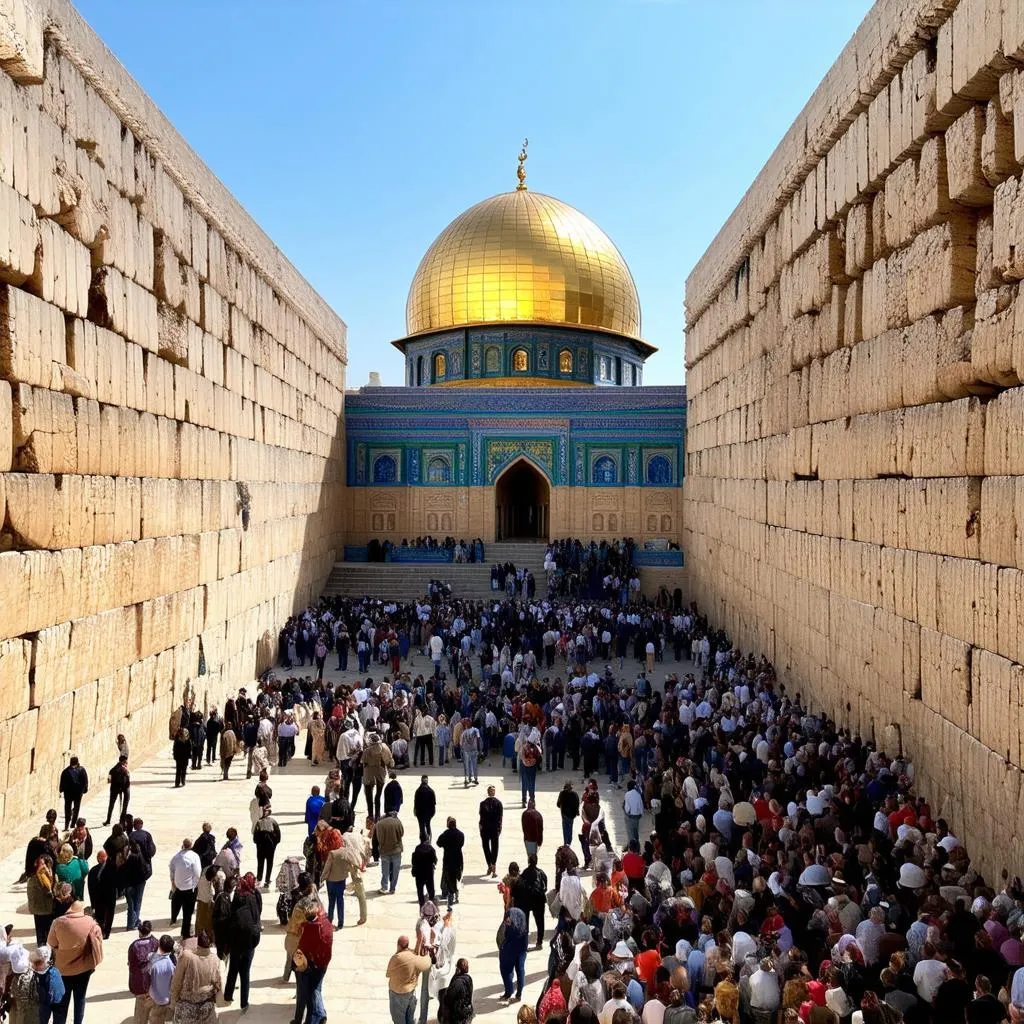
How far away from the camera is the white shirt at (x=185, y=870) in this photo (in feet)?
21.1

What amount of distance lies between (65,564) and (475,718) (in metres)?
4.76

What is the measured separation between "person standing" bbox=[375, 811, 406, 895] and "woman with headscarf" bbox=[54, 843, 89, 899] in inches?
77.3

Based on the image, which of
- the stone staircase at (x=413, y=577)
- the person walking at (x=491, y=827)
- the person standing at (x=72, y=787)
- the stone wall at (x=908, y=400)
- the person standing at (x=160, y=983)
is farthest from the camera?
the stone staircase at (x=413, y=577)

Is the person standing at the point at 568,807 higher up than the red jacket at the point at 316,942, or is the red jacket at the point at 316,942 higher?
the red jacket at the point at 316,942

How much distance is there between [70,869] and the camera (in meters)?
6.39

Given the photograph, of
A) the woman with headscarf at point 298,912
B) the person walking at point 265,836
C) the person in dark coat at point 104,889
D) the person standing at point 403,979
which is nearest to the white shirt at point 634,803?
the person walking at point 265,836

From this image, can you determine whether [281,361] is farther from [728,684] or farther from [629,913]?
[629,913]

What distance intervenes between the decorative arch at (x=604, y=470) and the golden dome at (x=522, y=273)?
660 centimetres

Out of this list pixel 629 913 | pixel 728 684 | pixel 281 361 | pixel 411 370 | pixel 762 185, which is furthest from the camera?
pixel 411 370

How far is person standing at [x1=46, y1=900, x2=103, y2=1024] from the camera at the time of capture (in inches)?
206

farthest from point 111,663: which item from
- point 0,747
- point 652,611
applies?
point 652,611

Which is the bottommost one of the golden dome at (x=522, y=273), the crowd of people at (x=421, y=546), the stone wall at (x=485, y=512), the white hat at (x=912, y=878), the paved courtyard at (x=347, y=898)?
the paved courtyard at (x=347, y=898)

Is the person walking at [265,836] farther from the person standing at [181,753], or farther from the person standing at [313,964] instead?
the person standing at [181,753]

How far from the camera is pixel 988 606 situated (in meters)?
7.36
